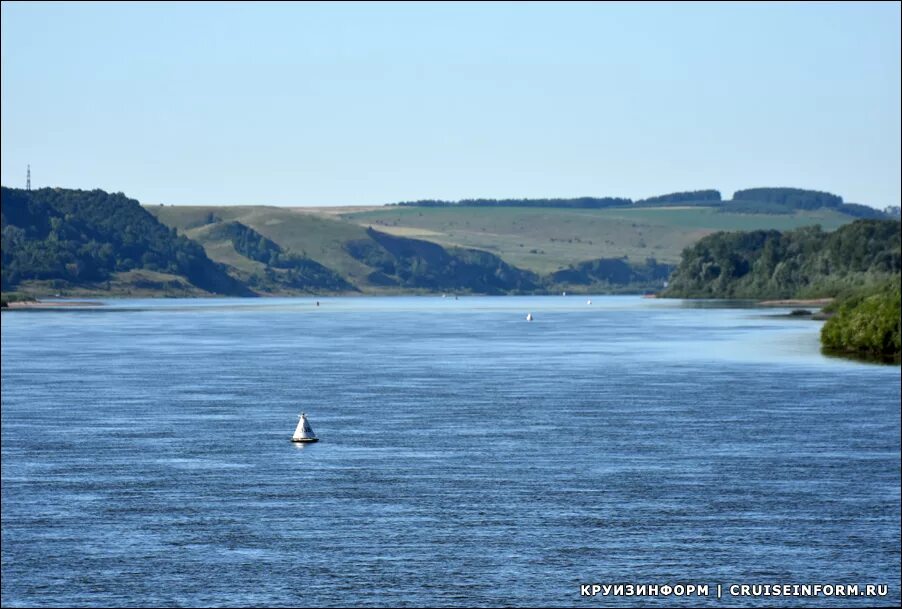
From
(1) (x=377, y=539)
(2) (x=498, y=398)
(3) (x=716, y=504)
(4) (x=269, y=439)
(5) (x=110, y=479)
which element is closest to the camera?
(1) (x=377, y=539)

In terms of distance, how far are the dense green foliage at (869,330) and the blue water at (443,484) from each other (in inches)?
397

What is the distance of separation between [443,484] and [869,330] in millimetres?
62226

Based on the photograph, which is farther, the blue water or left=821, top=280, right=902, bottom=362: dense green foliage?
left=821, top=280, right=902, bottom=362: dense green foliage

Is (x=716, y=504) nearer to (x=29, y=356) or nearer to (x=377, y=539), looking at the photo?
(x=377, y=539)

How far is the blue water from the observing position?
33.9m

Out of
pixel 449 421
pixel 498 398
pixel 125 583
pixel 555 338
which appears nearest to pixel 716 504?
pixel 125 583

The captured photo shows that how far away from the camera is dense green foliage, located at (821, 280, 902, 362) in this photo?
98000 mm

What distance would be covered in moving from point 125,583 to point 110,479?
1269 cm

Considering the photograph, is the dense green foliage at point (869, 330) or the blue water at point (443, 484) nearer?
the blue water at point (443, 484)

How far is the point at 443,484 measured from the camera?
4488 centimetres

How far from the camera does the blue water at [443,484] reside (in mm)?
33875

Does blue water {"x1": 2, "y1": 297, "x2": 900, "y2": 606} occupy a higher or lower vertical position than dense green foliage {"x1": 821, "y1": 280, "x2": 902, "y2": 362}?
lower

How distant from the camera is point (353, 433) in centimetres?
5734

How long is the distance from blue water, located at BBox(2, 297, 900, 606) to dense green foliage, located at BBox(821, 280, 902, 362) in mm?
10071
